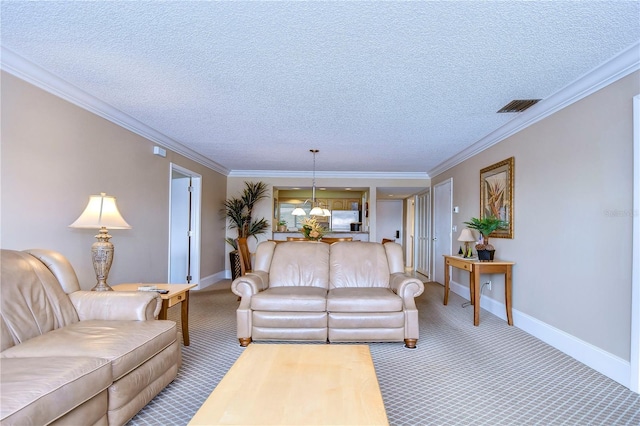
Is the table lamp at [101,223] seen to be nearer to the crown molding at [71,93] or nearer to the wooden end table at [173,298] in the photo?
the wooden end table at [173,298]

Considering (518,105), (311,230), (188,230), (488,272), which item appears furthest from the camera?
(188,230)

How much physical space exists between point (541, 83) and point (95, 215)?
3765 millimetres

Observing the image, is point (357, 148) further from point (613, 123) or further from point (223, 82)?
point (613, 123)

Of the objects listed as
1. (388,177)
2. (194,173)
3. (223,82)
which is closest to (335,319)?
(223,82)

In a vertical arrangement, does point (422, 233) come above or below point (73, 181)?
below

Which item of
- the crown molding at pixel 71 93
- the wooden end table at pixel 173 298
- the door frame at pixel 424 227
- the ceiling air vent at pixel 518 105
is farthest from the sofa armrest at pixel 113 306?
the door frame at pixel 424 227

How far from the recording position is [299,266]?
3.97 metres

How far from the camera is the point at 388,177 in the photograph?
7.67 m

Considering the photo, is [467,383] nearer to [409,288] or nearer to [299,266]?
[409,288]

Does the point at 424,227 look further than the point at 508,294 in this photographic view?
Yes

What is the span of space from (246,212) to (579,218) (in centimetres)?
593

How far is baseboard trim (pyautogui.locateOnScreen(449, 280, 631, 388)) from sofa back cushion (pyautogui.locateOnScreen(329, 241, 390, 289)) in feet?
4.98

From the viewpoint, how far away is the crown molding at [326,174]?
7590 millimetres

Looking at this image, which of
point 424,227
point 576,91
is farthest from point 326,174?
point 576,91
